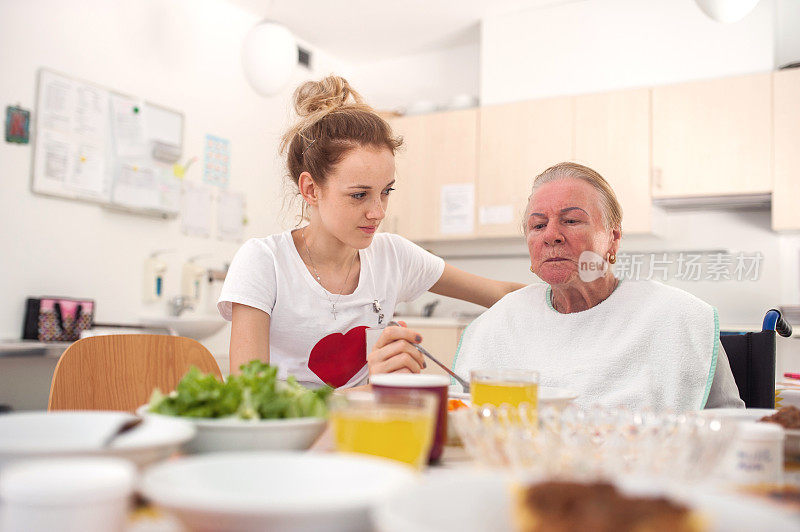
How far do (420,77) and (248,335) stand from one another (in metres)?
4.28

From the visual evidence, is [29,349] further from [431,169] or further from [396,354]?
[431,169]

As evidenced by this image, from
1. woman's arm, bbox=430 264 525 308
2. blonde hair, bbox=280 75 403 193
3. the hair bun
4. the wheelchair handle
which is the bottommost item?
the wheelchair handle

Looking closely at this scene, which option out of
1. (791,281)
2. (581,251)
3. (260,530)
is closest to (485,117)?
(791,281)

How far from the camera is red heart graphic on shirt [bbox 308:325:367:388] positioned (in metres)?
1.75

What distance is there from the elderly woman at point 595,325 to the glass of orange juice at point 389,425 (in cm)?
87

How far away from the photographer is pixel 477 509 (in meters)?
0.49

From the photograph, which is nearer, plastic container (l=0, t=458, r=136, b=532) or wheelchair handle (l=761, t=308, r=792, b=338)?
plastic container (l=0, t=458, r=136, b=532)

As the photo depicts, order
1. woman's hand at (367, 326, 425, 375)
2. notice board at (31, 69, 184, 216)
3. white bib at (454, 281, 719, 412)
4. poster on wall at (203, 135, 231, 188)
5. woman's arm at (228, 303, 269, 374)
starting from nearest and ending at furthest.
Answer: woman's hand at (367, 326, 425, 375) < white bib at (454, 281, 719, 412) < woman's arm at (228, 303, 269, 374) < notice board at (31, 69, 184, 216) < poster on wall at (203, 135, 231, 188)

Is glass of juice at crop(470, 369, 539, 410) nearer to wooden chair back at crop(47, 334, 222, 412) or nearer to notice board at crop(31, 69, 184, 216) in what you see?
wooden chair back at crop(47, 334, 222, 412)

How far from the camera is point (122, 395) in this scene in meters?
1.45

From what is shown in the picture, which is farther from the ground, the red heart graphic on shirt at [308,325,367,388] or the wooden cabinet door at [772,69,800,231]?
the wooden cabinet door at [772,69,800,231]

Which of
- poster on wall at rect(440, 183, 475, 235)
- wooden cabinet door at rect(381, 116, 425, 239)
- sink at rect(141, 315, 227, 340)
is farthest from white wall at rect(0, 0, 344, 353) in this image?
poster on wall at rect(440, 183, 475, 235)

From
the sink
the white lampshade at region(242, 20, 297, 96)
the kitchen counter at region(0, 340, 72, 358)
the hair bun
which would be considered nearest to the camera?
the hair bun

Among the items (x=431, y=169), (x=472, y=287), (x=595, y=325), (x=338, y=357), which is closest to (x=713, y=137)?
(x=431, y=169)
